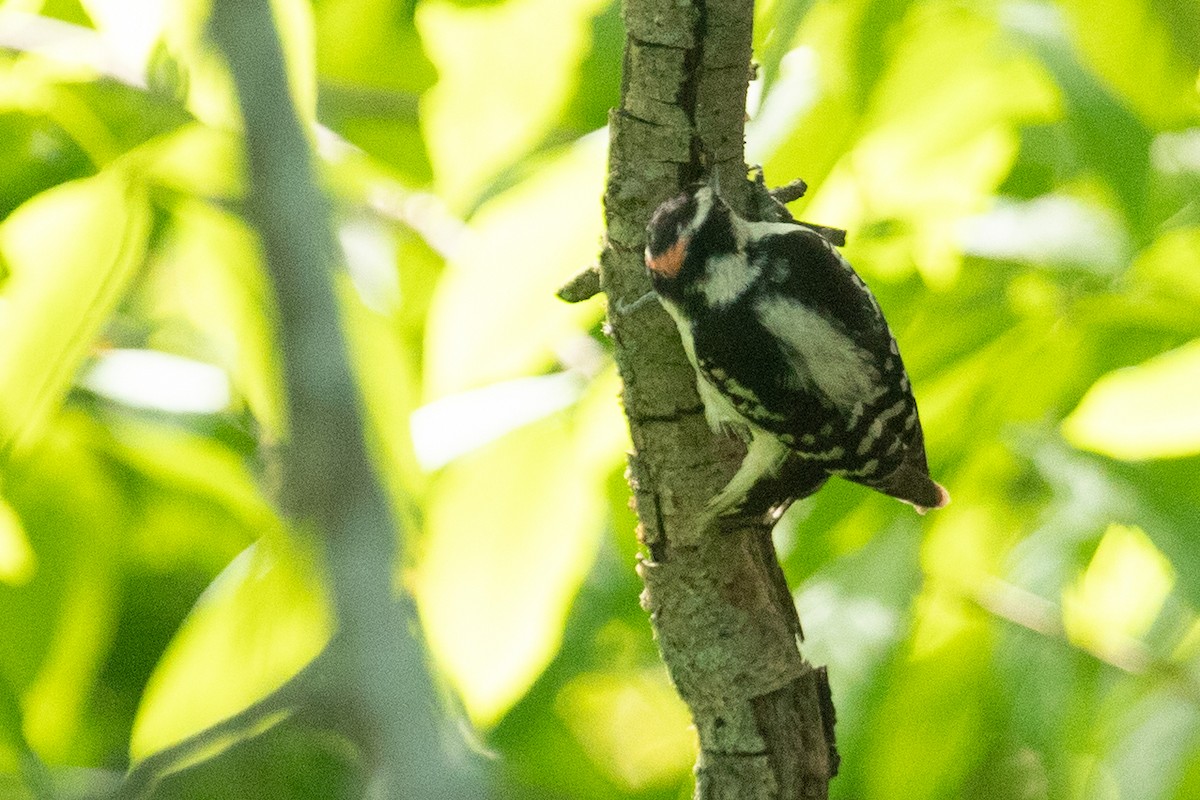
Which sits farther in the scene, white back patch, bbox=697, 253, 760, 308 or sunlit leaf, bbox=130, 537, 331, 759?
white back patch, bbox=697, 253, 760, 308

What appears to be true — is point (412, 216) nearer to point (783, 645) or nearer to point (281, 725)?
point (783, 645)

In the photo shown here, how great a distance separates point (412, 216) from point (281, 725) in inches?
55.4

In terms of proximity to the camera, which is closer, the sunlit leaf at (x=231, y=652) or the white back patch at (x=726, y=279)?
the sunlit leaf at (x=231, y=652)

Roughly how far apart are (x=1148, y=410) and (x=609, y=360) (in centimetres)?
74

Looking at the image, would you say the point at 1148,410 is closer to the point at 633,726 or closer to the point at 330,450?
the point at 330,450

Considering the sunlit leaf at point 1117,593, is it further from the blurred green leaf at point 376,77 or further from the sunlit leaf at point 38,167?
the sunlit leaf at point 38,167

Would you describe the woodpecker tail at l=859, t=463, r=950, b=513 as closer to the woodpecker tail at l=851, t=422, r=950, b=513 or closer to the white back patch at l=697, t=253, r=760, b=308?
the woodpecker tail at l=851, t=422, r=950, b=513

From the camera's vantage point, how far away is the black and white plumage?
1.32 meters

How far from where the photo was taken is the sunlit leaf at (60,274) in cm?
124

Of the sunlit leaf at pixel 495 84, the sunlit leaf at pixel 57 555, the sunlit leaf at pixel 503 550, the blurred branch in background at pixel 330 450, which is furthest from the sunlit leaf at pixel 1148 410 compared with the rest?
the sunlit leaf at pixel 57 555

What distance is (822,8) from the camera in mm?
1514

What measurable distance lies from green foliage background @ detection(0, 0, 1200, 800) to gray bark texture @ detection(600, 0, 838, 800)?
123mm

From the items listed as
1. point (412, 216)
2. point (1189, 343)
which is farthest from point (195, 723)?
point (1189, 343)

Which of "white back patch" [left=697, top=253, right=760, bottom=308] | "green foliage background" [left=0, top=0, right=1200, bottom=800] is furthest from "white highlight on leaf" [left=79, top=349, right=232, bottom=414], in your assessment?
"white back patch" [left=697, top=253, right=760, bottom=308]
